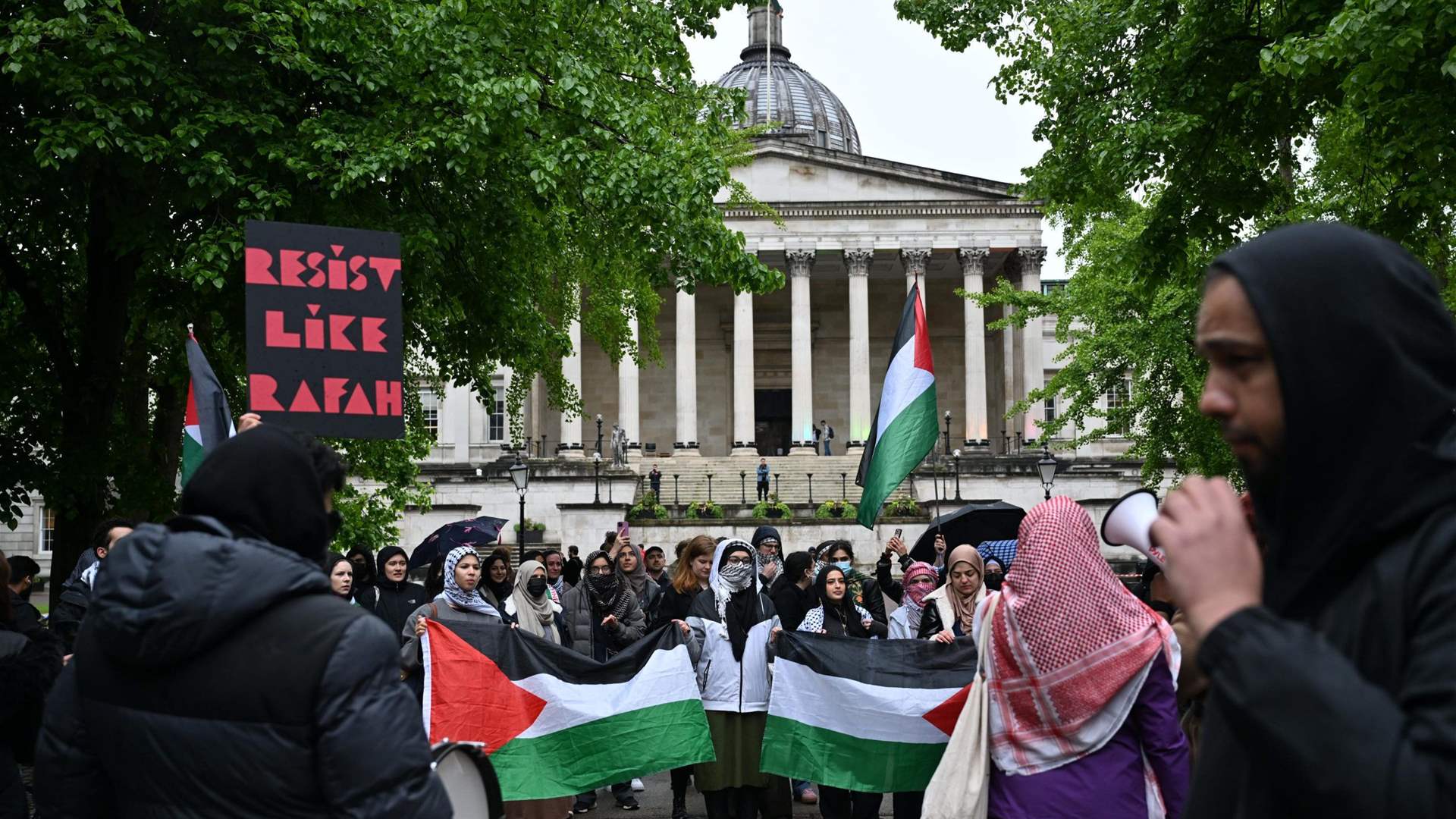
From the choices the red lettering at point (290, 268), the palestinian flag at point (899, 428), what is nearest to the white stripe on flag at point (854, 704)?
the palestinian flag at point (899, 428)

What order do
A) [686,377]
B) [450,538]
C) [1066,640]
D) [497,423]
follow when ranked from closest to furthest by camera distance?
1. [1066,640]
2. [450,538]
3. [686,377]
4. [497,423]

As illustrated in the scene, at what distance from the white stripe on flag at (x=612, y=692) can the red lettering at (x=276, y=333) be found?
273 centimetres

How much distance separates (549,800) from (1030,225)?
4808 cm

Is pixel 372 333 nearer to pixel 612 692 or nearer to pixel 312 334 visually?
pixel 312 334

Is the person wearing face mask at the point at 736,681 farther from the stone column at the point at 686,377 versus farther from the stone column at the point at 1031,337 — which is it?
the stone column at the point at 1031,337

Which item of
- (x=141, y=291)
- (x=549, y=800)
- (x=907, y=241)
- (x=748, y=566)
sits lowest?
(x=549, y=800)

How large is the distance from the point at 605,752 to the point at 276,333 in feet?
11.4

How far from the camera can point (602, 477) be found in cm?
4247

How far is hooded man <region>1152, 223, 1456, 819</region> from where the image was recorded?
147cm

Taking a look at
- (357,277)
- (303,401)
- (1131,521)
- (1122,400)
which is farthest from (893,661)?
(1122,400)

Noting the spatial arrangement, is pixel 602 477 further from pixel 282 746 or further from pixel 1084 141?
pixel 282 746

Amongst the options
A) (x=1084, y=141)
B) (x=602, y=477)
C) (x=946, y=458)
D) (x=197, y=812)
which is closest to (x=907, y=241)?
(x=946, y=458)

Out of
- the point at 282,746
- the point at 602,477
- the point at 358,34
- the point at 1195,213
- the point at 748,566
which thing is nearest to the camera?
the point at 282,746

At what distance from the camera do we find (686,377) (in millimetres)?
54906
